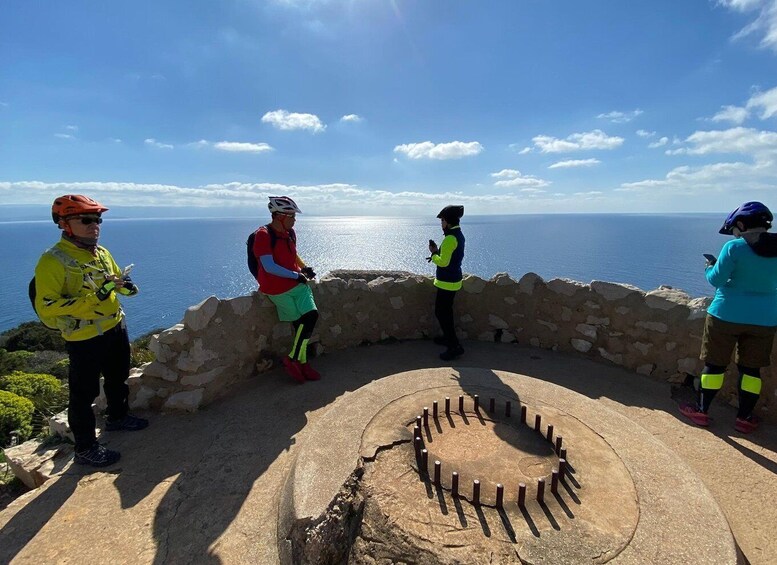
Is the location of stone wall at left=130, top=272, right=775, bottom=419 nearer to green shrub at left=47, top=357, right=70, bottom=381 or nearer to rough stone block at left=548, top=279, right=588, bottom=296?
rough stone block at left=548, top=279, right=588, bottom=296

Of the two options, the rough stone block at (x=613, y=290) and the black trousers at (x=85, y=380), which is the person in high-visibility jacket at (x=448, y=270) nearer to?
the rough stone block at (x=613, y=290)

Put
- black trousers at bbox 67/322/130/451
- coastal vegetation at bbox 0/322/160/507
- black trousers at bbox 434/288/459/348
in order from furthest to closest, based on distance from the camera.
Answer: black trousers at bbox 434/288/459/348 → coastal vegetation at bbox 0/322/160/507 → black trousers at bbox 67/322/130/451

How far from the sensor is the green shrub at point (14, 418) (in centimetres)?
583

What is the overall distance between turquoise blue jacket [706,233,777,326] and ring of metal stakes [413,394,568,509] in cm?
256

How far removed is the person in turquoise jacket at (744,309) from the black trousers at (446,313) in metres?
3.10

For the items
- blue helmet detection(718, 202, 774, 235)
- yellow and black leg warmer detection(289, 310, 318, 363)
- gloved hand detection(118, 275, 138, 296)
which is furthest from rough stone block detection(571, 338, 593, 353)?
gloved hand detection(118, 275, 138, 296)

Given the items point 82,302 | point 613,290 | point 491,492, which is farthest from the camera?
point 613,290

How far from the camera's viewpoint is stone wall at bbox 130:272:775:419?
15.4 feet

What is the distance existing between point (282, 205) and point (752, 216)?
17.2ft

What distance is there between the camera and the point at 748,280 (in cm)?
396

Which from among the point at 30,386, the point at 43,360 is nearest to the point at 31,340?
the point at 43,360

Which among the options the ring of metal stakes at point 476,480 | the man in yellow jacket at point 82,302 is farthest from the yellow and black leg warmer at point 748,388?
the man in yellow jacket at point 82,302

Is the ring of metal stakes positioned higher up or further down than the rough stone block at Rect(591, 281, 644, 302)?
further down

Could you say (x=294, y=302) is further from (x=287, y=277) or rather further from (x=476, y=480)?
(x=476, y=480)
